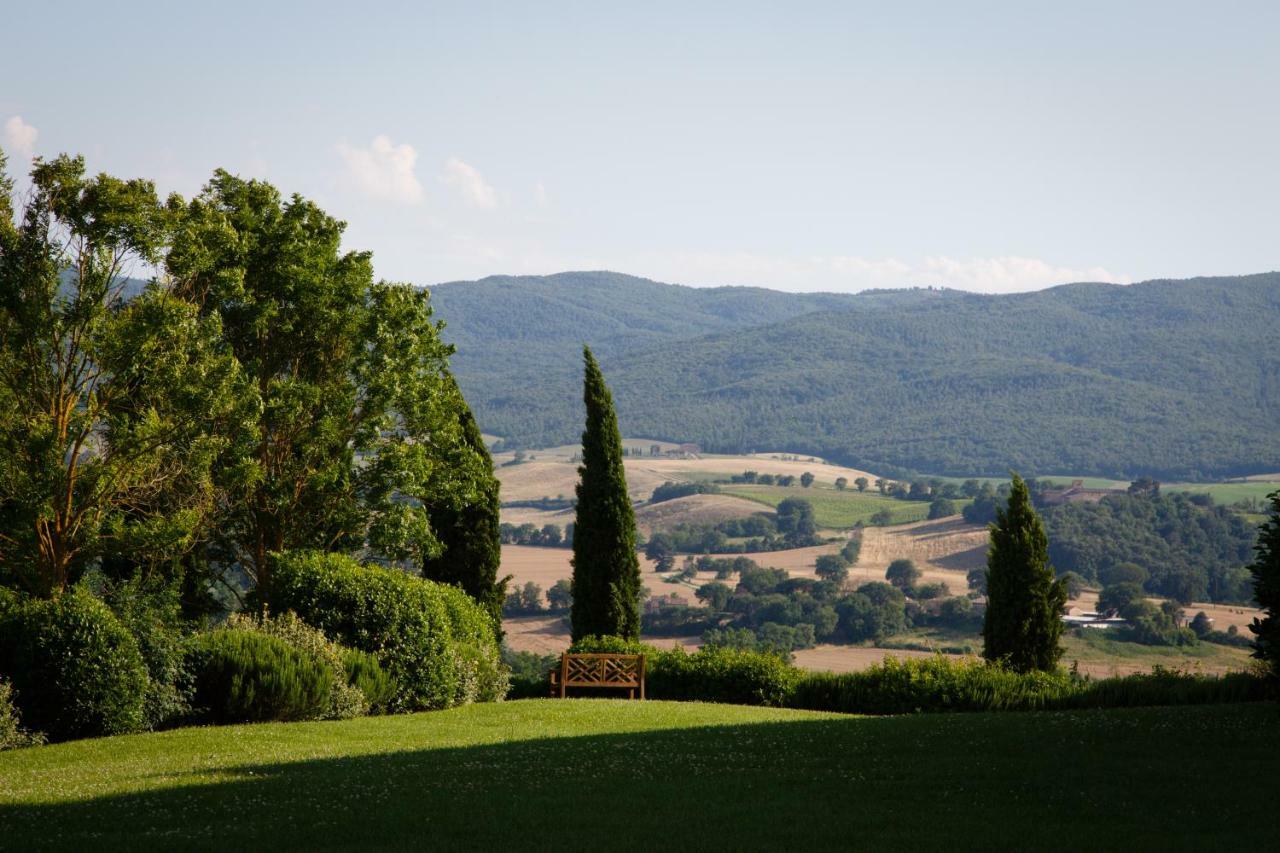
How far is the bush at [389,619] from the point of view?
19.8 m

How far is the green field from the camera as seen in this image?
375 feet

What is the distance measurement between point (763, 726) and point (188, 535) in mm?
11436

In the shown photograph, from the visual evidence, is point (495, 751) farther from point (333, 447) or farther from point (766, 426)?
point (766, 426)

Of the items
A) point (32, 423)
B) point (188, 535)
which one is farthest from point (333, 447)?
point (32, 423)

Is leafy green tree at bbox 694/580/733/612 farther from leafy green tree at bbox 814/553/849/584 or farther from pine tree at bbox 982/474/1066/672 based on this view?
pine tree at bbox 982/474/1066/672

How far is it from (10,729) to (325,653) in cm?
449

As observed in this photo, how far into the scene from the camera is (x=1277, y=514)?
48.0 ft

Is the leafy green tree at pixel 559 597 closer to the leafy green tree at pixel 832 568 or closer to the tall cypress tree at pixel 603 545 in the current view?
the leafy green tree at pixel 832 568

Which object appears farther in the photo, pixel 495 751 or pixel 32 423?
pixel 32 423

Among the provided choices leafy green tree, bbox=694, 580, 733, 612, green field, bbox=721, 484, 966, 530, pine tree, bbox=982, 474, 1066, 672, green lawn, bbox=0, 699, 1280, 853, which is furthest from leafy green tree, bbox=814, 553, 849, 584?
green lawn, bbox=0, 699, 1280, 853

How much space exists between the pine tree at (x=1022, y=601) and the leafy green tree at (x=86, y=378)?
47.7ft

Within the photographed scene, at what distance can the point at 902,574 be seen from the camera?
85000 millimetres

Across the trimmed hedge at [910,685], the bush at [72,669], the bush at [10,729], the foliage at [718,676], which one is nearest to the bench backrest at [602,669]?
the foliage at [718,676]

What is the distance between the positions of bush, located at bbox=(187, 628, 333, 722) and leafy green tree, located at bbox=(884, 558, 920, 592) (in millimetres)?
68607
